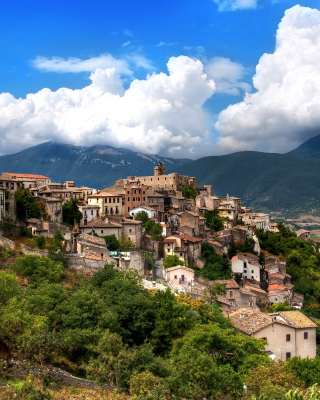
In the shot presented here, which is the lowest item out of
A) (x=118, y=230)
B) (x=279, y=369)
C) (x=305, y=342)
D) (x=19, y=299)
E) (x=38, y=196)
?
(x=305, y=342)

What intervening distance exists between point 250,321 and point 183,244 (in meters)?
21.1

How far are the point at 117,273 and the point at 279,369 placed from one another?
2012 centimetres

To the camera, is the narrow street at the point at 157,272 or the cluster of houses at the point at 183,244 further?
the narrow street at the point at 157,272

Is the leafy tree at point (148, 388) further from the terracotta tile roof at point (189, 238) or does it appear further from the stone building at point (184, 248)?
the terracotta tile roof at point (189, 238)

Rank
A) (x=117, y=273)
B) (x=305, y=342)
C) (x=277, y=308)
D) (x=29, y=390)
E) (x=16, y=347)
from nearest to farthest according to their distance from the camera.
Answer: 1. (x=29, y=390)
2. (x=16, y=347)
3. (x=305, y=342)
4. (x=117, y=273)
5. (x=277, y=308)

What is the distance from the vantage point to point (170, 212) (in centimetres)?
6488

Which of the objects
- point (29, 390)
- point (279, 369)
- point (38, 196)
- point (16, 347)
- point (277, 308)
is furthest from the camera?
point (38, 196)

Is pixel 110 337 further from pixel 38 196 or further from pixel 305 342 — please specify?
pixel 38 196

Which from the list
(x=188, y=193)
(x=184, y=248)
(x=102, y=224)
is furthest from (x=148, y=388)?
(x=188, y=193)

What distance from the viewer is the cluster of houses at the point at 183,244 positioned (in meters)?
33.0

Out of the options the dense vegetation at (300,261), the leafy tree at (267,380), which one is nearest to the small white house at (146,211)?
the dense vegetation at (300,261)

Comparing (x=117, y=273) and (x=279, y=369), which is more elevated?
(x=117, y=273)

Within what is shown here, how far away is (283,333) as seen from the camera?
104 feet

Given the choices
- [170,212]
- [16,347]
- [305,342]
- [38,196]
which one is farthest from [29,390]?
[170,212]
